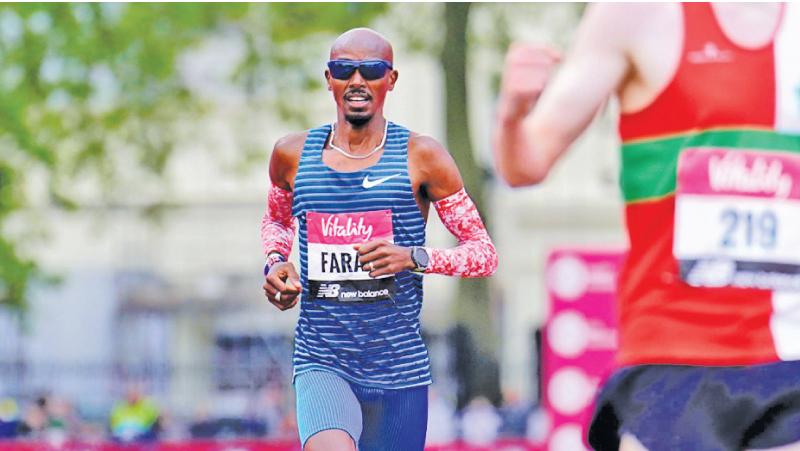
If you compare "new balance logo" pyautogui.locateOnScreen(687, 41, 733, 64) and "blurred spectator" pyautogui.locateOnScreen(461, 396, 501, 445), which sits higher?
"new balance logo" pyautogui.locateOnScreen(687, 41, 733, 64)

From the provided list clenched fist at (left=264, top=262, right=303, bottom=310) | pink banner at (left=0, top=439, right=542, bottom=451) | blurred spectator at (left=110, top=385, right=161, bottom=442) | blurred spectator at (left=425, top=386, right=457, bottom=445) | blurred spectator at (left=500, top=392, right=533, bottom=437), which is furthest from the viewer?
blurred spectator at (left=110, top=385, right=161, bottom=442)

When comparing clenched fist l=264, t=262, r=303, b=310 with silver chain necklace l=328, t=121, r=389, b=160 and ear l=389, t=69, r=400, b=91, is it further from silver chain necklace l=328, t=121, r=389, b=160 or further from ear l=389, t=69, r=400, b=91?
ear l=389, t=69, r=400, b=91

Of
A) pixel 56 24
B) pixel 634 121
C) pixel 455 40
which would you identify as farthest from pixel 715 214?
pixel 56 24

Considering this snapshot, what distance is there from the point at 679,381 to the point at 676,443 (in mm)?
145

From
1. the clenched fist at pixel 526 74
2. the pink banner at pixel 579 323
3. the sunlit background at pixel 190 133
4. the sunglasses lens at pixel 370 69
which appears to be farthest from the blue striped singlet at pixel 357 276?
the sunlit background at pixel 190 133

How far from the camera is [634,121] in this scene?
156 inches

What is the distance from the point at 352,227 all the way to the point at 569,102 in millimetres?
1874

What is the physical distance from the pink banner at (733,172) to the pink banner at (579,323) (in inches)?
351

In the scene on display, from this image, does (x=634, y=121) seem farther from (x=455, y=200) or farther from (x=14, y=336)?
(x=14, y=336)

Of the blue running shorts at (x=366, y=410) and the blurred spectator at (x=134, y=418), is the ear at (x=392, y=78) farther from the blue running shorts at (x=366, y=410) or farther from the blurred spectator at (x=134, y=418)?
the blurred spectator at (x=134, y=418)

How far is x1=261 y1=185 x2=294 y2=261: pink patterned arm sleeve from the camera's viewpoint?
6.03m

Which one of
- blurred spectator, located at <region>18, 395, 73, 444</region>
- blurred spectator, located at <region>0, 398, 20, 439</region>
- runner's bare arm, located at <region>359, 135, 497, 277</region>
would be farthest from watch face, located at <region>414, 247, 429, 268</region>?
blurred spectator, located at <region>0, 398, 20, 439</region>

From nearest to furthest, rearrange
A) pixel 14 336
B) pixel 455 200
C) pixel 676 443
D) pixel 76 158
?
1. pixel 676 443
2. pixel 455 200
3. pixel 76 158
4. pixel 14 336

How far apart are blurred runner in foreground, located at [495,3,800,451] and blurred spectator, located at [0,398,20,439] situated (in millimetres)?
13997
